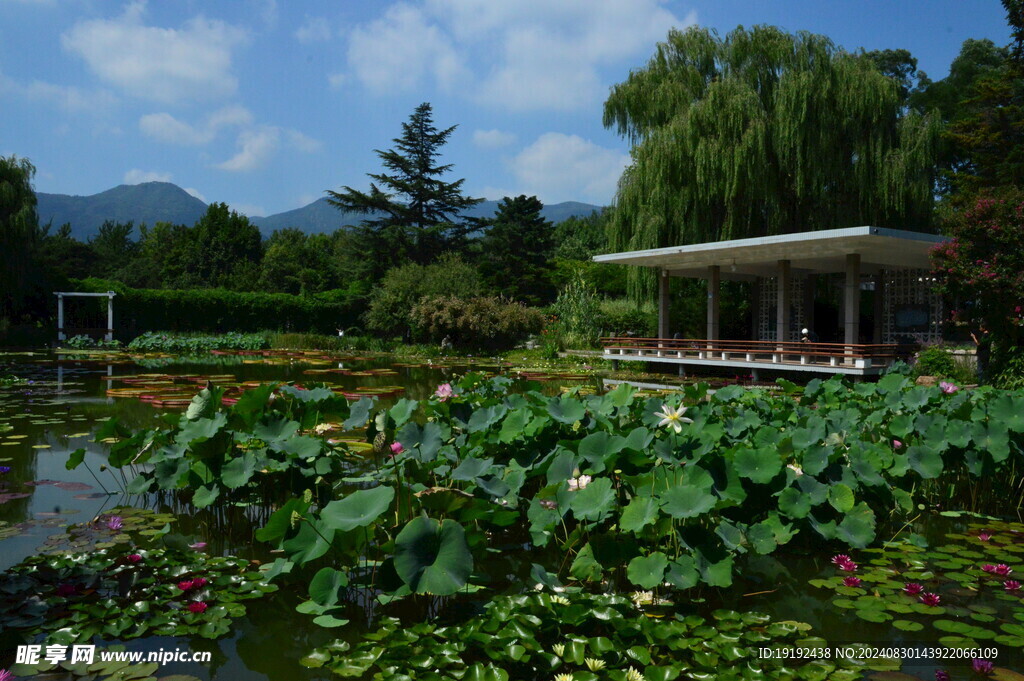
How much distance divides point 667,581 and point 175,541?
8.29 feet

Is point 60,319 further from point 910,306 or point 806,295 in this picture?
point 910,306

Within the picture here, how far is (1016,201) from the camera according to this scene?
10062 millimetres

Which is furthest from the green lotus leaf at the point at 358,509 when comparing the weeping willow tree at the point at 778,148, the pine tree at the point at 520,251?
the pine tree at the point at 520,251

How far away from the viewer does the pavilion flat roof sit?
12.1 meters

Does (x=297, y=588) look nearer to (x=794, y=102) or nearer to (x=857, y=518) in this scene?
(x=857, y=518)

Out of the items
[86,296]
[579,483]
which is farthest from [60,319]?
[579,483]

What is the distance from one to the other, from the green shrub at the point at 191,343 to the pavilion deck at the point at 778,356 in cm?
1331

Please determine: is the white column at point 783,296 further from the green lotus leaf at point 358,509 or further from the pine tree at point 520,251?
the pine tree at point 520,251

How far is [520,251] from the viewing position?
34.9m

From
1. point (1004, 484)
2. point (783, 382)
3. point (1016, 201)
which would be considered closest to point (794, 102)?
point (1016, 201)

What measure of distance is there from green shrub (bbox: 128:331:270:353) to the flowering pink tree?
2012cm

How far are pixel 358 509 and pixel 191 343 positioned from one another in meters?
21.6

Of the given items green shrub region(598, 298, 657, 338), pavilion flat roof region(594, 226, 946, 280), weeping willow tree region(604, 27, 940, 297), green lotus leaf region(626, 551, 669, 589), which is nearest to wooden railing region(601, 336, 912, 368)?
pavilion flat roof region(594, 226, 946, 280)

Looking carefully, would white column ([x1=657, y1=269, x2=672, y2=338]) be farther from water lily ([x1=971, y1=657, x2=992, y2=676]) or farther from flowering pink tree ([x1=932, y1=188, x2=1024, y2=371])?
water lily ([x1=971, y1=657, x2=992, y2=676])
